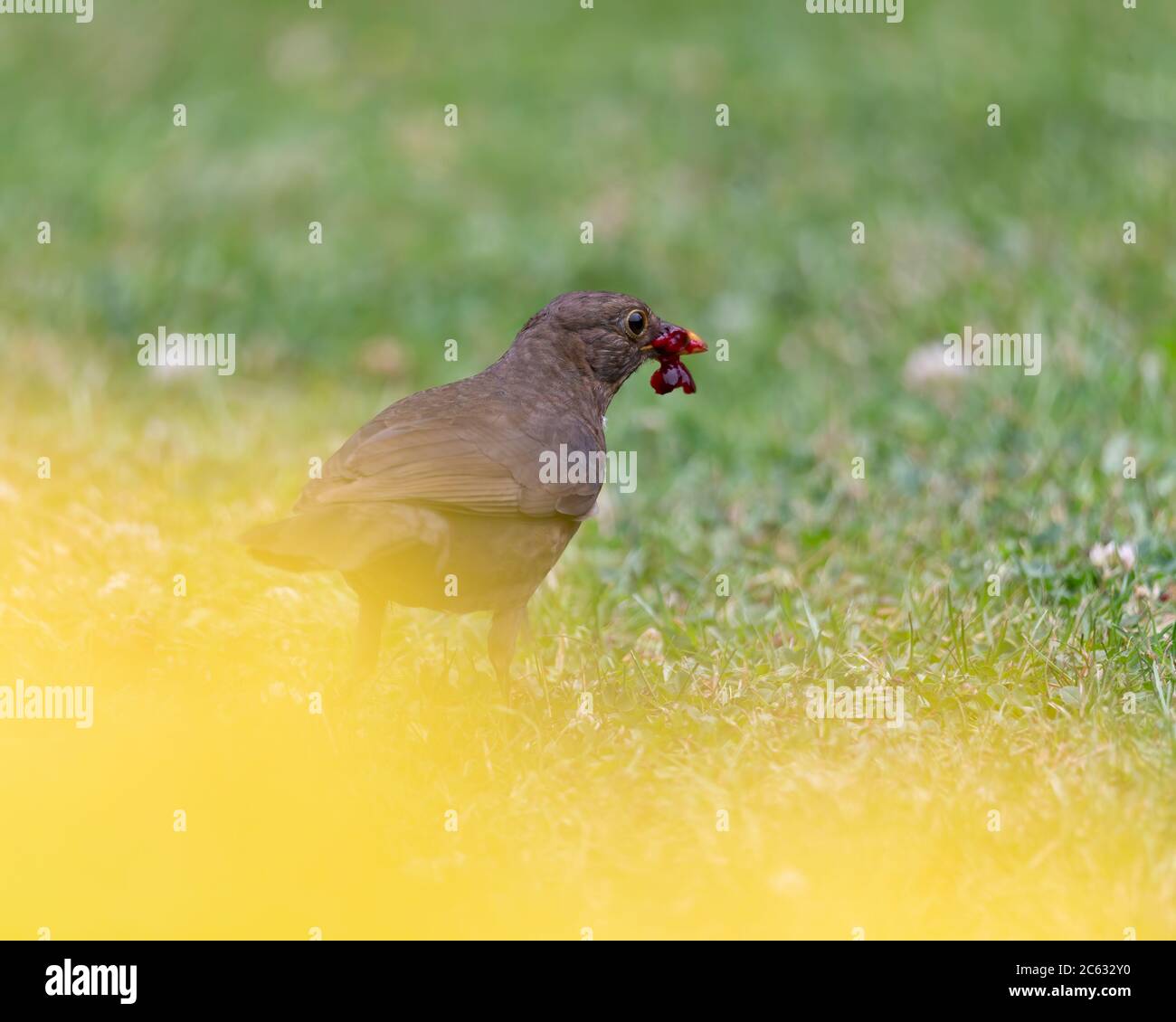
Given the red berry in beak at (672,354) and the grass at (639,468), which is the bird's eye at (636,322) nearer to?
the red berry in beak at (672,354)

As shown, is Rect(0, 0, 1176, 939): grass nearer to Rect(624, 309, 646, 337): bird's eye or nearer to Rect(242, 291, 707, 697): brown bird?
Rect(242, 291, 707, 697): brown bird

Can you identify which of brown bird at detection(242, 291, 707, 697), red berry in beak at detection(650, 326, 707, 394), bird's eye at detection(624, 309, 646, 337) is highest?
bird's eye at detection(624, 309, 646, 337)

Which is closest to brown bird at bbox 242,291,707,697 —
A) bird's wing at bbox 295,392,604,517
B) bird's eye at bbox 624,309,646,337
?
bird's wing at bbox 295,392,604,517

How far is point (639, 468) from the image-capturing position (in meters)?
6.61

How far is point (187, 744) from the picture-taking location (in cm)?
405

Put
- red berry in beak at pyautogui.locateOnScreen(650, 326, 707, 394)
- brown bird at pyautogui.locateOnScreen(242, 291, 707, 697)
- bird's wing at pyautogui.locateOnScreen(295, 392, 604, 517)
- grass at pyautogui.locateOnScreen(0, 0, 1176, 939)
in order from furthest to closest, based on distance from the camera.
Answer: red berry in beak at pyautogui.locateOnScreen(650, 326, 707, 394) → bird's wing at pyautogui.locateOnScreen(295, 392, 604, 517) → brown bird at pyautogui.locateOnScreen(242, 291, 707, 697) → grass at pyautogui.locateOnScreen(0, 0, 1176, 939)

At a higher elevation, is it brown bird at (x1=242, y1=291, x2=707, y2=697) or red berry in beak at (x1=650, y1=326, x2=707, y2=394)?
red berry in beak at (x1=650, y1=326, x2=707, y2=394)

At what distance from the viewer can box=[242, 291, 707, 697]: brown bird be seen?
3992 millimetres

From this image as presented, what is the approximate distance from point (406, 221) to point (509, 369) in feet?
16.4

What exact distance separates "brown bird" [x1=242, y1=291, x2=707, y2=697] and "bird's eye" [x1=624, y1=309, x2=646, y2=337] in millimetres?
253

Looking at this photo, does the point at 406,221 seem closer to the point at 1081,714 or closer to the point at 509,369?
the point at 509,369

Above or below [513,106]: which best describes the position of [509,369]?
below

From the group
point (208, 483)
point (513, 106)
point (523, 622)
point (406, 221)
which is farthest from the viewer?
point (513, 106)

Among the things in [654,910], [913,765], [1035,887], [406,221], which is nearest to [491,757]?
[654,910]
